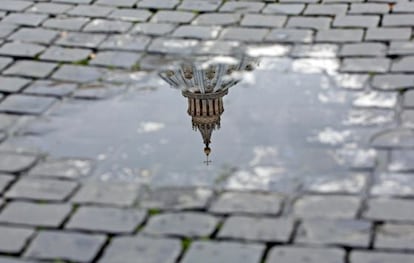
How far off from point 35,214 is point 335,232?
1.79 m

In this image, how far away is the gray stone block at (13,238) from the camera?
17.2ft

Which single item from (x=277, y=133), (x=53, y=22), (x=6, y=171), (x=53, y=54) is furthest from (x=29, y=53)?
(x=277, y=133)

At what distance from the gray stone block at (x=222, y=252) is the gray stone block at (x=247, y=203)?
1.28 ft

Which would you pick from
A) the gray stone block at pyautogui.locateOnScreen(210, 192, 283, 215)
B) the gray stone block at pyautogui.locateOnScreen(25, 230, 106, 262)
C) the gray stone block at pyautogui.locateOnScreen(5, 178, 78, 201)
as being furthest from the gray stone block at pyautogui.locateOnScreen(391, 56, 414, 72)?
the gray stone block at pyautogui.locateOnScreen(25, 230, 106, 262)

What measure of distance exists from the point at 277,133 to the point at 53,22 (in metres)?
3.18

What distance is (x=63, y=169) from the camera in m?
6.16

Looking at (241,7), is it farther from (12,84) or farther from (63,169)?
(63,169)

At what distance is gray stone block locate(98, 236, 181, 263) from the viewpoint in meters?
5.07

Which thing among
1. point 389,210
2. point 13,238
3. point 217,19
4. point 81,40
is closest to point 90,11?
point 81,40

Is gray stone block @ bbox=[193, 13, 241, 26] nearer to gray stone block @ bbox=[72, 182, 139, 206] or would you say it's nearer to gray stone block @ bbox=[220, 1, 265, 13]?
gray stone block @ bbox=[220, 1, 265, 13]

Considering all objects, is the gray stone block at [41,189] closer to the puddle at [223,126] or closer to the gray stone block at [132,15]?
the puddle at [223,126]

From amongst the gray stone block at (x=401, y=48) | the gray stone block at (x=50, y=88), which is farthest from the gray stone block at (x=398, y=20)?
the gray stone block at (x=50, y=88)

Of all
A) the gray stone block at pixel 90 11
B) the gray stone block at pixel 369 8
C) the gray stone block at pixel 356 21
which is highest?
the gray stone block at pixel 90 11

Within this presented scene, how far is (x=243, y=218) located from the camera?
5469 millimetres
